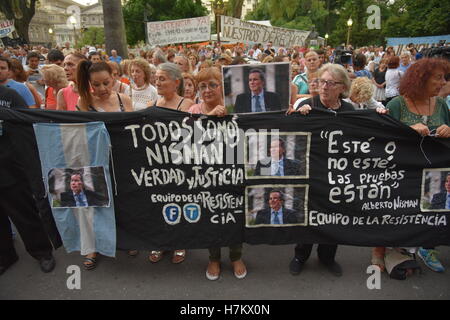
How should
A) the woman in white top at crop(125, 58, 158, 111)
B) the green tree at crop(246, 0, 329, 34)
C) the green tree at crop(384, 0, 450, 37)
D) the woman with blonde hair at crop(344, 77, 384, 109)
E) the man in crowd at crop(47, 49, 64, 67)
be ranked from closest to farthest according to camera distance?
1. the woman with blonde hair at crop(344, 77, 384, 109)
2. the woman in white top at crop(125, 58, 158, 111)
3. the man in crowd at crop(47, 49, 64, 67)
4. the green tree at crop(384, 0, 450, 37)
5. the green tree at crop(246, 0, 329, 34)

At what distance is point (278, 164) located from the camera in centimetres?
279

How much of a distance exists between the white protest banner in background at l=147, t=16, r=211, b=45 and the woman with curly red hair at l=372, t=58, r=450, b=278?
30.6ft

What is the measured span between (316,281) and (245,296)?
68 cm

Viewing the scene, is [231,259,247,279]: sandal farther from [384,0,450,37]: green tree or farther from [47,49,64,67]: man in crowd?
[384,0,450,37]: green tree

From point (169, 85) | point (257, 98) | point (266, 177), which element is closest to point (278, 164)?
point (266, 177)

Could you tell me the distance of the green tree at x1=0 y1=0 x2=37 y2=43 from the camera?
1328 inches

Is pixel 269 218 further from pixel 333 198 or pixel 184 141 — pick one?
pixel 184 141

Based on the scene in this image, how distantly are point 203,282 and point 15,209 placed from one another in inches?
73.9

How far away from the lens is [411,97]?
283cm

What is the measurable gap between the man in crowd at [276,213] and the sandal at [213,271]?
59cm

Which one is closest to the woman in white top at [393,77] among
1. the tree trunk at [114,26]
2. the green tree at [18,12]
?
the tree trunk at [114,26]

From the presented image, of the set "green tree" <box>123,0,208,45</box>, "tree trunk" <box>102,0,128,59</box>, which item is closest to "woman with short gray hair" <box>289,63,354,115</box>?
"tree trunk" <box>102,0,128,59</box>

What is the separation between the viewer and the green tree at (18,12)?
3372 centimetres
